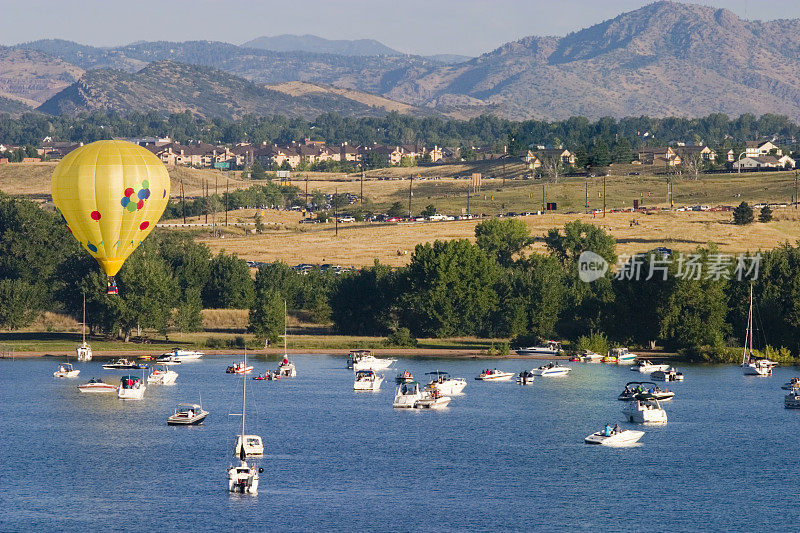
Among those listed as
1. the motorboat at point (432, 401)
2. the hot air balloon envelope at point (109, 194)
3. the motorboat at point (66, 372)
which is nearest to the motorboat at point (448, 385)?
the motorboat at point (432, 401)

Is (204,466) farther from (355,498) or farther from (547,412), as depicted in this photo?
(547,412)

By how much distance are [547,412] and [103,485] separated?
46034 millimetres

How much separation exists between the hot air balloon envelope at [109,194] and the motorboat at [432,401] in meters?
34.6

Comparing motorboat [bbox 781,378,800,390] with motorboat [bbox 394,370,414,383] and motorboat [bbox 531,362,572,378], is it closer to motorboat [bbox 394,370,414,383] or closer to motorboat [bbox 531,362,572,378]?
motorboat [bbox 531,362,572,378]

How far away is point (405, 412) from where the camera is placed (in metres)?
117

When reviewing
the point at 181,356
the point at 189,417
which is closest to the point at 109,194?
the point at 189,417

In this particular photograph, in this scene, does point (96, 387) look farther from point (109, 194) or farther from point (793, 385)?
point (793, 385)

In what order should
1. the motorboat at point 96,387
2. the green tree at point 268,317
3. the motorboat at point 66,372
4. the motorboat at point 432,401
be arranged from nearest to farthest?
the motorboat at point 432,401
the motorboat at point 96,387
the motorboat at point 66,372
the green tree at point 268,317

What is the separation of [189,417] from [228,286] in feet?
252

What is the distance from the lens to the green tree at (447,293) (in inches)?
6658

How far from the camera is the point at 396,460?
307 ft

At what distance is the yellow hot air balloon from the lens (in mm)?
123062

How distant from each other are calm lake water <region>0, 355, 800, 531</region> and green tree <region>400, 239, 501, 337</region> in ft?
113

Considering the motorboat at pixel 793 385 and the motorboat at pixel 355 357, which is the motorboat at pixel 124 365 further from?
the motorboat at pixel 793 385
